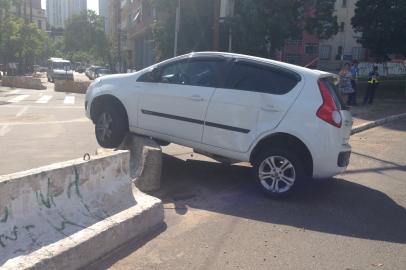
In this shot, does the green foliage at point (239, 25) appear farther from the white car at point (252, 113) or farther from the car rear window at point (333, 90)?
the car rear window at point (333, 90)

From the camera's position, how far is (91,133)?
11.6 meters

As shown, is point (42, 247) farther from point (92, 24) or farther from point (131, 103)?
point (92, 24)

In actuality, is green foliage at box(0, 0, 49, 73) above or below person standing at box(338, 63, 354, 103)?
above

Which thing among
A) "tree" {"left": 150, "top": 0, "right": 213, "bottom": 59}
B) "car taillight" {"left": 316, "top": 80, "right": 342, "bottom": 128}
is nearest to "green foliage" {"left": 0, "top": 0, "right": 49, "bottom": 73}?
"tree" {"left": 150, "top": 0, "right": 213, "bottom": 59}

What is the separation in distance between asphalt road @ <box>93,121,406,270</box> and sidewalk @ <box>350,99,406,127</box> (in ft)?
23.8

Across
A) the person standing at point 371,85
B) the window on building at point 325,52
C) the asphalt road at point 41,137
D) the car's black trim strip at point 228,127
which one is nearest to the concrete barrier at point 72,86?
the asphalt road at point 41,137

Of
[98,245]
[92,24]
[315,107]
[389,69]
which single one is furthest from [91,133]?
[92,24]

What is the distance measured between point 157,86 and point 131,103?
0.53 metres

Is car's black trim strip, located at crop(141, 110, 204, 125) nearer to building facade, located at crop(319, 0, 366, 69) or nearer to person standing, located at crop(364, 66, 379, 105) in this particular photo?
person standing, located at crop(364, 66, 379, 105)

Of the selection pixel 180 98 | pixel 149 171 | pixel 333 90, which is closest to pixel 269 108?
pixel 333 90

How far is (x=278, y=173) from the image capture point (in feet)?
20.7

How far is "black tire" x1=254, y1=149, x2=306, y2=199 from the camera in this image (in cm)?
616

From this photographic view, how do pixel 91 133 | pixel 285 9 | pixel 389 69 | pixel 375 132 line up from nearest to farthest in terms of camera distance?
pixel 91 133 → pixel 375 132 → pixel 285 9 → pixel 389 69

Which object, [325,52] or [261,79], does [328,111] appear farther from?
[325,52]
